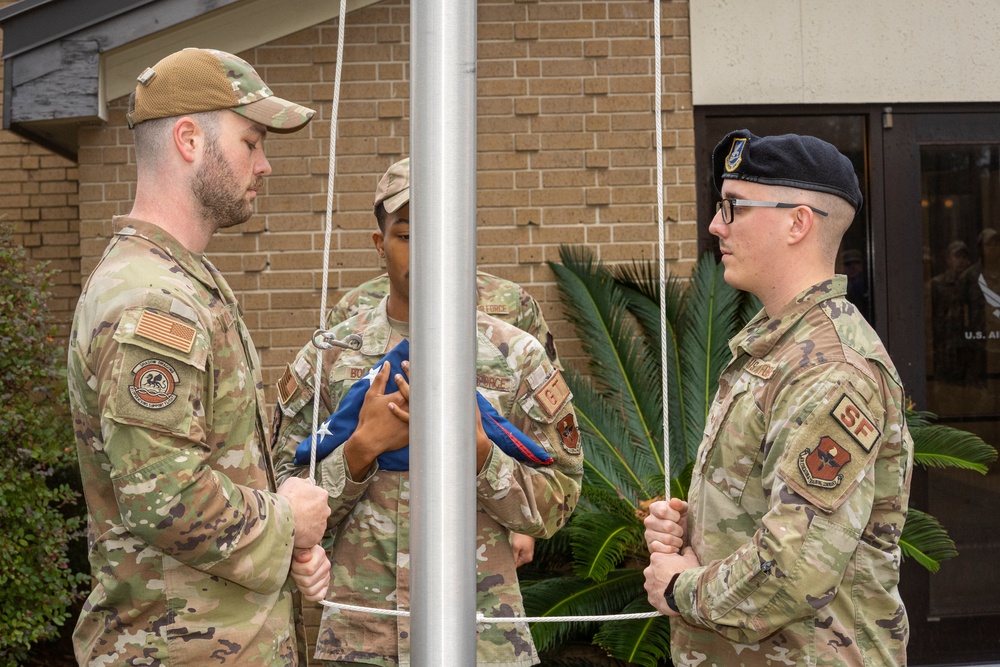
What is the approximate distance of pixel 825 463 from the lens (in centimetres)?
198

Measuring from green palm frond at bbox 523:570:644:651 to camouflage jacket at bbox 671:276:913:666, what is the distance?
2.26 meters

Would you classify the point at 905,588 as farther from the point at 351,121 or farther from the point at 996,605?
the point at 351,121

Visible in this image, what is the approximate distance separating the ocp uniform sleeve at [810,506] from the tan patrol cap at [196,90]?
124 cm

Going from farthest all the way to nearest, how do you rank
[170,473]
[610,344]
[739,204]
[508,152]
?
[508,152]
[610,344]
[739,204]
[170,473]

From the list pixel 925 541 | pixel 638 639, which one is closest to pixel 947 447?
pixel 925 541

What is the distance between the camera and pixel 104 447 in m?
1.92

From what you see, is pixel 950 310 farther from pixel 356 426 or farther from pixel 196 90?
pixel 196 90

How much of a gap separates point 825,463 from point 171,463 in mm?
1200

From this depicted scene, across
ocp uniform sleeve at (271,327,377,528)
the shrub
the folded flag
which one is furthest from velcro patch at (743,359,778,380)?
the shrub

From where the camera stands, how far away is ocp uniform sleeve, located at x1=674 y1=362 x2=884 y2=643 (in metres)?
1.97

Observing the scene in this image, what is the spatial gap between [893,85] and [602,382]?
224 cm

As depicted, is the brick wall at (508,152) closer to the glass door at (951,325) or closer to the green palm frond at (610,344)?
the green palm frond at (610,344)

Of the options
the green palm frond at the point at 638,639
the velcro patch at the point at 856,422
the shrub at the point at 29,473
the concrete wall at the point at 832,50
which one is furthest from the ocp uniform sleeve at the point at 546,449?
the concrete wall at the point at 832,50

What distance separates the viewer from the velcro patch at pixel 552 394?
281cm
